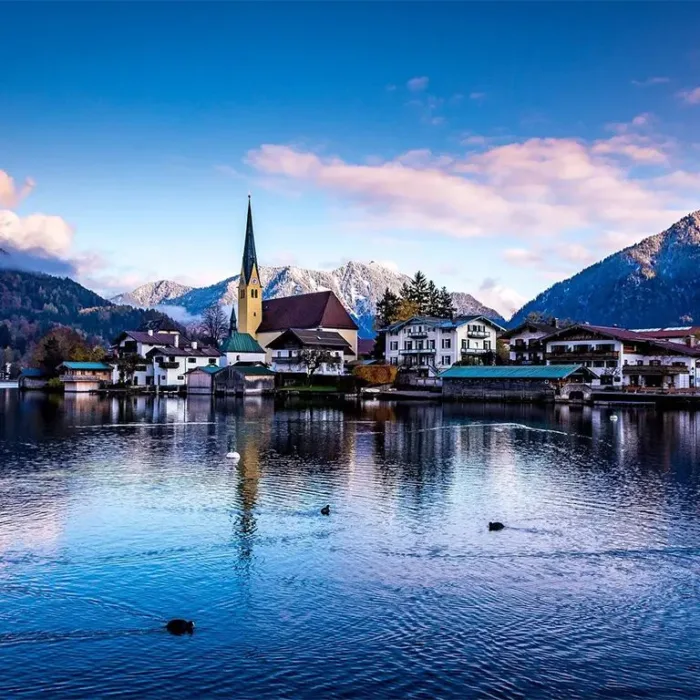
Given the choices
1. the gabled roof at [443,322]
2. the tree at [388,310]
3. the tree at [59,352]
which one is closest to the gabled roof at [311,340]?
the tree at [388,310]

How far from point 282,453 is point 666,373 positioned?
200 ft

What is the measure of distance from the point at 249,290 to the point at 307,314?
12.6 meters

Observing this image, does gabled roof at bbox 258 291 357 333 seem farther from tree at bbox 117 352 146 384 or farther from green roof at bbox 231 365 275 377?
tree at bbox 117 352 146 384

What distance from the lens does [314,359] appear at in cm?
10925

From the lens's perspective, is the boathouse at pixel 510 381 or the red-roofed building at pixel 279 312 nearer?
the boathouse at pixel 510 381

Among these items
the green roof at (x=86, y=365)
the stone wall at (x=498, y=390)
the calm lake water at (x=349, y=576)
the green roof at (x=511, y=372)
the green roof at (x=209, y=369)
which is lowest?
the calm lake water at (x=349, y=576)

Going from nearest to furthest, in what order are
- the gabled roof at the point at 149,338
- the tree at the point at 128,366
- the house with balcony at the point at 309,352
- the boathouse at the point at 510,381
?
the boathouse at the point at 510,381 → the tree at the point at 128,366 → the house with balcony at the point at 309,352 → the gabled roof at the point at 149,338

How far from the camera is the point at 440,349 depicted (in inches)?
4026

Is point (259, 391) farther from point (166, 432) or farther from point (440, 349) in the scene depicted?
point (166, 432)

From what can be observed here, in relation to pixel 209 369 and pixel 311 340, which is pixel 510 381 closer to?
pixel 311 340

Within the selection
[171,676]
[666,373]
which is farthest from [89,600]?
[666,373]

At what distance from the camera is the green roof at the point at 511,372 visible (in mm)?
84062

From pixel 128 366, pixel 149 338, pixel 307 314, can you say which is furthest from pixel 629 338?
pixel 128 366

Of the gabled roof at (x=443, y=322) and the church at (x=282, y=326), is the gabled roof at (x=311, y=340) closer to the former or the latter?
the church at (x=282, y=326)
